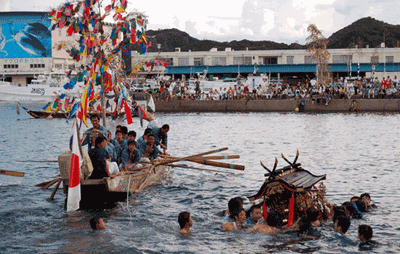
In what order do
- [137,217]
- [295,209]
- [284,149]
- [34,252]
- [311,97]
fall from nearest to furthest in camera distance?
[34,252], [295,209], [137,217], [284,149], [311,97]

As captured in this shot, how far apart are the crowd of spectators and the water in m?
18.9

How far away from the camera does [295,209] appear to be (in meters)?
11.0

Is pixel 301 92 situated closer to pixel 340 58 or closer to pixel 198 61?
pixel 340 58

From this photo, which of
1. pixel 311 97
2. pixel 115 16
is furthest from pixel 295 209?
pixel 311 97

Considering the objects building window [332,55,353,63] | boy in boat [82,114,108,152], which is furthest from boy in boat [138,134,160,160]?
building window [332,55,353,63]

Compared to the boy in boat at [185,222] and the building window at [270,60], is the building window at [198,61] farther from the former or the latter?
the boy in boat at [185,222]

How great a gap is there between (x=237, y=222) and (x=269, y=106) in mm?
41417

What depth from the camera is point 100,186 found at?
12.4 metres

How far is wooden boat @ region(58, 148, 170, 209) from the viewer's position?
12297 millimetres

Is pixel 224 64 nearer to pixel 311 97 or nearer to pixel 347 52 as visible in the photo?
pixel 347 52

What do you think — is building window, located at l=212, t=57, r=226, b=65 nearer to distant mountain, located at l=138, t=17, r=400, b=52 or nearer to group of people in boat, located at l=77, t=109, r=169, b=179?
distant mountain, located at l=138, t=17, r=400, b=52

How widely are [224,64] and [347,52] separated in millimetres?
22719

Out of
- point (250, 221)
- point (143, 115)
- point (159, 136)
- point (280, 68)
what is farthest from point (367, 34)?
point (250, 221)

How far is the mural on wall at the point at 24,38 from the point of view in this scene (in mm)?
96375
